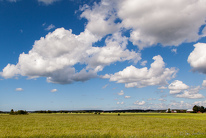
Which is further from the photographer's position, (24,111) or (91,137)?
(24,111)

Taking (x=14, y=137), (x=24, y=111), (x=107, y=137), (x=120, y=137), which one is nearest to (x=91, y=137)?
(x=107, y=137)

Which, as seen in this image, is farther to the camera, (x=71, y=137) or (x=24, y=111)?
(x=24, y=111)

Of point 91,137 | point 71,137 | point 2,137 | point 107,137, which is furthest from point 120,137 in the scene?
point 2,137

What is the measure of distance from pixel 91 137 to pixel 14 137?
10.2m

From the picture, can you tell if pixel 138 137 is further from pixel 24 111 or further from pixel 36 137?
pixel 24 111

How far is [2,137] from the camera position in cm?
2200

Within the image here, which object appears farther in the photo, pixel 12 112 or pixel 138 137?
pixel 12 112

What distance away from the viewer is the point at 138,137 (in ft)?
69.8

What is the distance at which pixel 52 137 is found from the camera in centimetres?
2166

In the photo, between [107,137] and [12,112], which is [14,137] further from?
[12,112]

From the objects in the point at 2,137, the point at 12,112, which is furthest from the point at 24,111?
the point at 2,137

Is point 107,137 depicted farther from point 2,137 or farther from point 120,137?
point 2,137

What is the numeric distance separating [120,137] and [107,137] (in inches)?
66.4

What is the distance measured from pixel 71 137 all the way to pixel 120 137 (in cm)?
614
